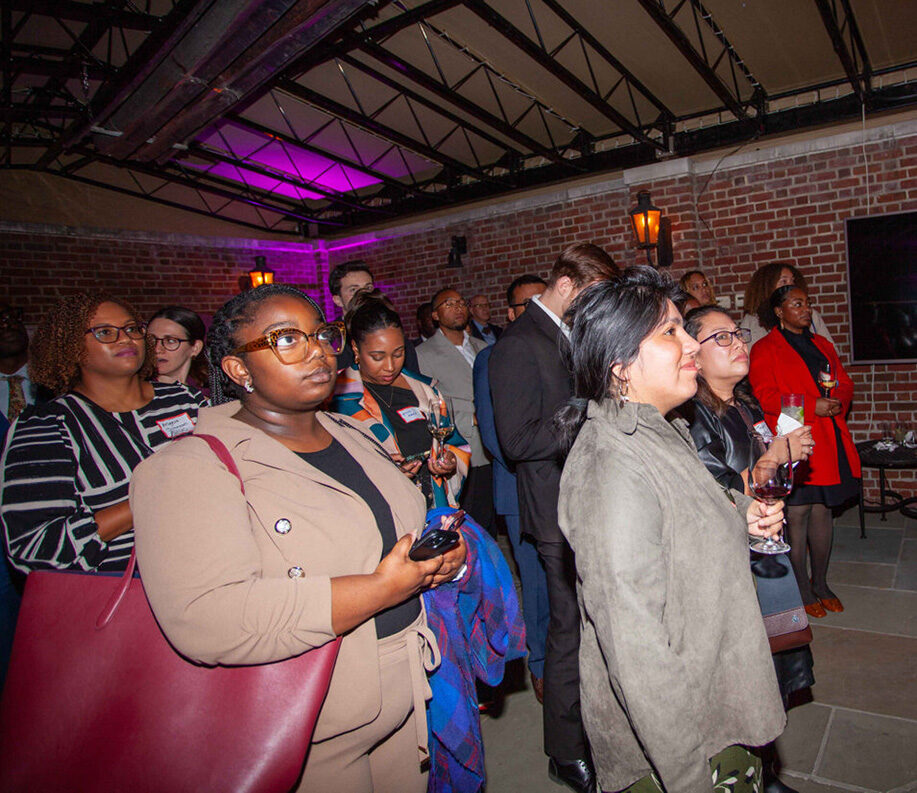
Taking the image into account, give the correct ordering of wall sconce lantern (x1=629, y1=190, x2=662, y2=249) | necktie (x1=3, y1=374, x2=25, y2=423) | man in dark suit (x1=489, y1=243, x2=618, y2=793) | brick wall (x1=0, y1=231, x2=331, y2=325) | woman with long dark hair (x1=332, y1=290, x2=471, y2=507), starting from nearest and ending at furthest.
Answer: man in dark suit (x1=489, y1=243, x2=618, y2=793) < woman with long dark hair (x1=332, y1=290, x2=471, y2=507) < necktie (x1=3, y1=374, x2=25, y2=423) < wall sconce lantern (x1=629, y1=190, x2=662, y2=249) < brick wall (x1=0, y1=231, x2=331, y2=325)

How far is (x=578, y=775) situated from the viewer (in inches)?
88.2

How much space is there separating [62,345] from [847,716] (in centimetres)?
347

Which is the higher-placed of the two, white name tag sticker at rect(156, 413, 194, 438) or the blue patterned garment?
white name tag sticker at rect(156, 413, 194, 438)

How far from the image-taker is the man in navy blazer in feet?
8.77

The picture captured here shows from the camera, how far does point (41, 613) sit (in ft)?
3.82

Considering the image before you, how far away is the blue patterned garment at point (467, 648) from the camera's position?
1.46 metres

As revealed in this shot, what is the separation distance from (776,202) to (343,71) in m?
4.53

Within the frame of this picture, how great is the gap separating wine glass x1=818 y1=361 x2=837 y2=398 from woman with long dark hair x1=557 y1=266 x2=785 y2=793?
250 cm

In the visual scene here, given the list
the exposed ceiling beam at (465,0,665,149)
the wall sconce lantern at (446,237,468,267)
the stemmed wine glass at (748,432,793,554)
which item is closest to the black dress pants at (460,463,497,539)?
the stemmed wine glass at (748,432,793,554)

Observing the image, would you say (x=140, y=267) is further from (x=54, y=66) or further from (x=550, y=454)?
(x=550, y=454)

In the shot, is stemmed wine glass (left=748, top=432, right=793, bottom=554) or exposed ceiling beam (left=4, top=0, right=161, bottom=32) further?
exposed ceiling beam (left=4, top=0, right=161, bottom=32)

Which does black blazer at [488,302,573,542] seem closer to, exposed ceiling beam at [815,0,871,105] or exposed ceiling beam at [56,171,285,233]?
exposed ceiling beam at [815,0,871,105]

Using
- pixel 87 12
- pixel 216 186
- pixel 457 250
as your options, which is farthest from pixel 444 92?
pixel 216 186

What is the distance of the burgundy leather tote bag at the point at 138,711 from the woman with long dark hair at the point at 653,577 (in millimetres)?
603
